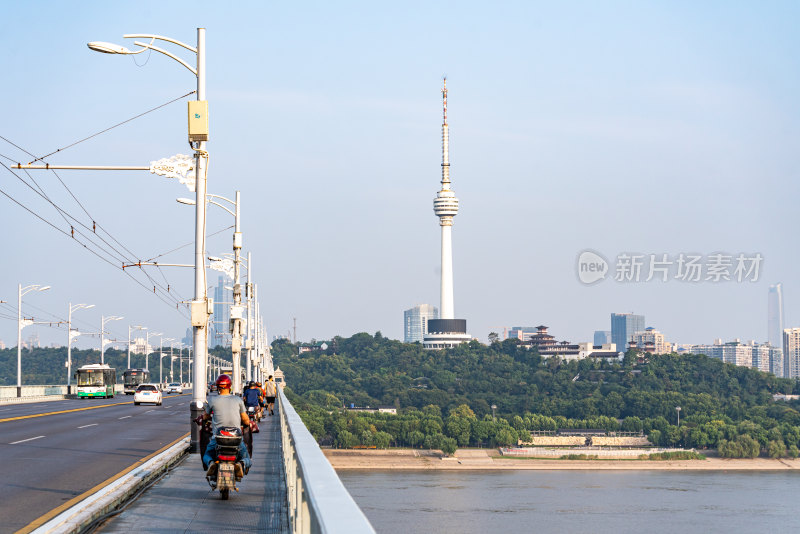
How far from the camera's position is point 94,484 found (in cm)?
1775

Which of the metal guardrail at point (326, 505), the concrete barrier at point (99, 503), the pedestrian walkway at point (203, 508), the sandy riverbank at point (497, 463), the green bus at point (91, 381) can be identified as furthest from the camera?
the sandy riverbank at point (497, 463)

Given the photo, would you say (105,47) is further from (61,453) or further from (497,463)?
(497,463)

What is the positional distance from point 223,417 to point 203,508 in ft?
4.57

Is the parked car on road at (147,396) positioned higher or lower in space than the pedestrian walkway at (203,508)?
lower

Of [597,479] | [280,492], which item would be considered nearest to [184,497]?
[280,492]

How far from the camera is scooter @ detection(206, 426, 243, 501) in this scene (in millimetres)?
14711

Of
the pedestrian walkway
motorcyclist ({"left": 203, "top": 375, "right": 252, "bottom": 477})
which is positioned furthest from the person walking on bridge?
motorcyclist ({"left": 203, "top": 375, "right": 252, "bottom": 477})

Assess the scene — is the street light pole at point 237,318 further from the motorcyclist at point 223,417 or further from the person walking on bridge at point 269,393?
the motorcyclist at point 223,417

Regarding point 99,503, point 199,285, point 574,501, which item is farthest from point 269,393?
point 574,501

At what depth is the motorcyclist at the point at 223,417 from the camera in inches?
581

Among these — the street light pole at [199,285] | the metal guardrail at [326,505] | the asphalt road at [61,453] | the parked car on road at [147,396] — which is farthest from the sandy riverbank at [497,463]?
the metal guardrail at [326,505]

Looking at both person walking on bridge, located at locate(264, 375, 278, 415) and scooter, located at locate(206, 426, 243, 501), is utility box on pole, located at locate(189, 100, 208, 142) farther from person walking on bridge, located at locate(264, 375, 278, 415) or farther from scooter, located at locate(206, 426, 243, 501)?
person walking on bridge, located at locate(264, 375, 278, 415)

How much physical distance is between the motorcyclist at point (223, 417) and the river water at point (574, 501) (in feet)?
294

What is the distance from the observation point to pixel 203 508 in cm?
1420
